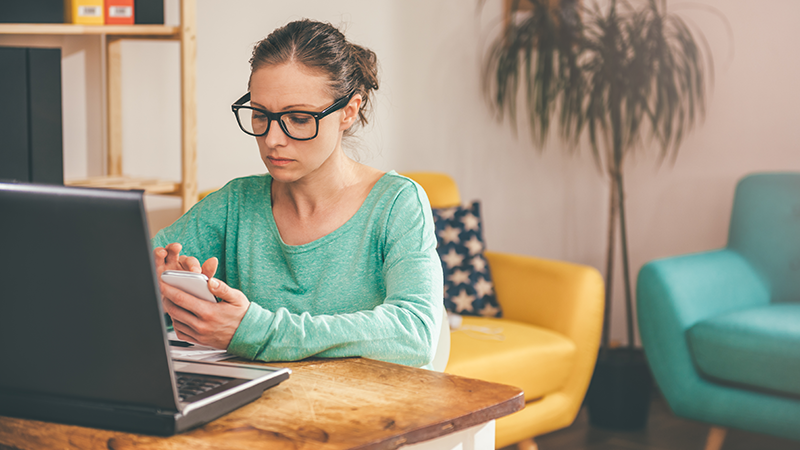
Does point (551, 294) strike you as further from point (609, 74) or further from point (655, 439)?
point (609, 74)

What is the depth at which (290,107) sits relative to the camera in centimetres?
116

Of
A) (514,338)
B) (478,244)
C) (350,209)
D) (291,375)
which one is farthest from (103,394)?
(478,244)

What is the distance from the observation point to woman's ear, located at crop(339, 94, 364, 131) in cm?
127

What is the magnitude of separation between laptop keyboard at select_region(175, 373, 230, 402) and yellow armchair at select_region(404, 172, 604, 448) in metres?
1.23

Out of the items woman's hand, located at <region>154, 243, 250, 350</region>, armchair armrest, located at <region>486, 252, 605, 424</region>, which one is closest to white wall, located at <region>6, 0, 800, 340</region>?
armchair armrest, located at <region>486, 252, 605, 424</region>

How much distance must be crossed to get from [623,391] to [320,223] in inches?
77.8

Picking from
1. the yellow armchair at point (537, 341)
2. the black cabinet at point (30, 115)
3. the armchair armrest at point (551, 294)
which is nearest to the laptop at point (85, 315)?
the black cabinet at point (30, 115)

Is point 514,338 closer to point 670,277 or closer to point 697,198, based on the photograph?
point 670,277

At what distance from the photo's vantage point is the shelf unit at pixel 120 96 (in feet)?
6.39

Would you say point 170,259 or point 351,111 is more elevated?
point 351,111

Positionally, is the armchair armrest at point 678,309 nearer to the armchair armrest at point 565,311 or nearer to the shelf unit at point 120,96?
the armchair armrest at point 565,311

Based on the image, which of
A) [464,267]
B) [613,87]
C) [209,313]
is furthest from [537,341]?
[209,313]

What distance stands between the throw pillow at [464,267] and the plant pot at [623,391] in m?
0.60

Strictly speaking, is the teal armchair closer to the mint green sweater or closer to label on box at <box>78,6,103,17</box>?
the mint green sweater
